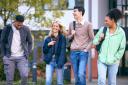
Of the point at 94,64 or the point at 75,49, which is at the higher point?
the point at 75,49

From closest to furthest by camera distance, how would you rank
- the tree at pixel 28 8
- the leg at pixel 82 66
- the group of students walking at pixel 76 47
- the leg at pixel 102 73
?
1. the leg at pixel 102 73
2. the group of students walking at pixel 76 47
3. the leg at pixel 82 66
4. the tree at pixel 28 8

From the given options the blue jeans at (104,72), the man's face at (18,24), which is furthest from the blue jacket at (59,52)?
the blue jeans at (104,72)

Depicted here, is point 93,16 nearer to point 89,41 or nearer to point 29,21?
point 29,21

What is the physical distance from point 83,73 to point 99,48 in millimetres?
1176

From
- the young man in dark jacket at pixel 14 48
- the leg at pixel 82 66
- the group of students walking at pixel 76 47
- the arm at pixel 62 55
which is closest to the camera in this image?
the group of students walking at pixel 76 47

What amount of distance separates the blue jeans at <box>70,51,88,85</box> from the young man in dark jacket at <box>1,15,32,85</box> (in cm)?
136

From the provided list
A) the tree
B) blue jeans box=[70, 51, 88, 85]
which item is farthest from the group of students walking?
the tree

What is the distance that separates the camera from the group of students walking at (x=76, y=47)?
10805mm

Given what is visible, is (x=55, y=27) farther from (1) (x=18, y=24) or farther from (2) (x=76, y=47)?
(1) (x=18, y=24)

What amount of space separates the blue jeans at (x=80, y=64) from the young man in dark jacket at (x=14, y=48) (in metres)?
1.36

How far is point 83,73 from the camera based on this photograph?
Result: 11.9 meters

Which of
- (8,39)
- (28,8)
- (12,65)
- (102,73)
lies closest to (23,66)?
(12,65)

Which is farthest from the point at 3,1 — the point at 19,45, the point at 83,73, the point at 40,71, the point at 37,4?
the point at 83,73

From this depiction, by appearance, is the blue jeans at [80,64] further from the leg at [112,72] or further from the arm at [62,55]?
the leg at [112,72]
